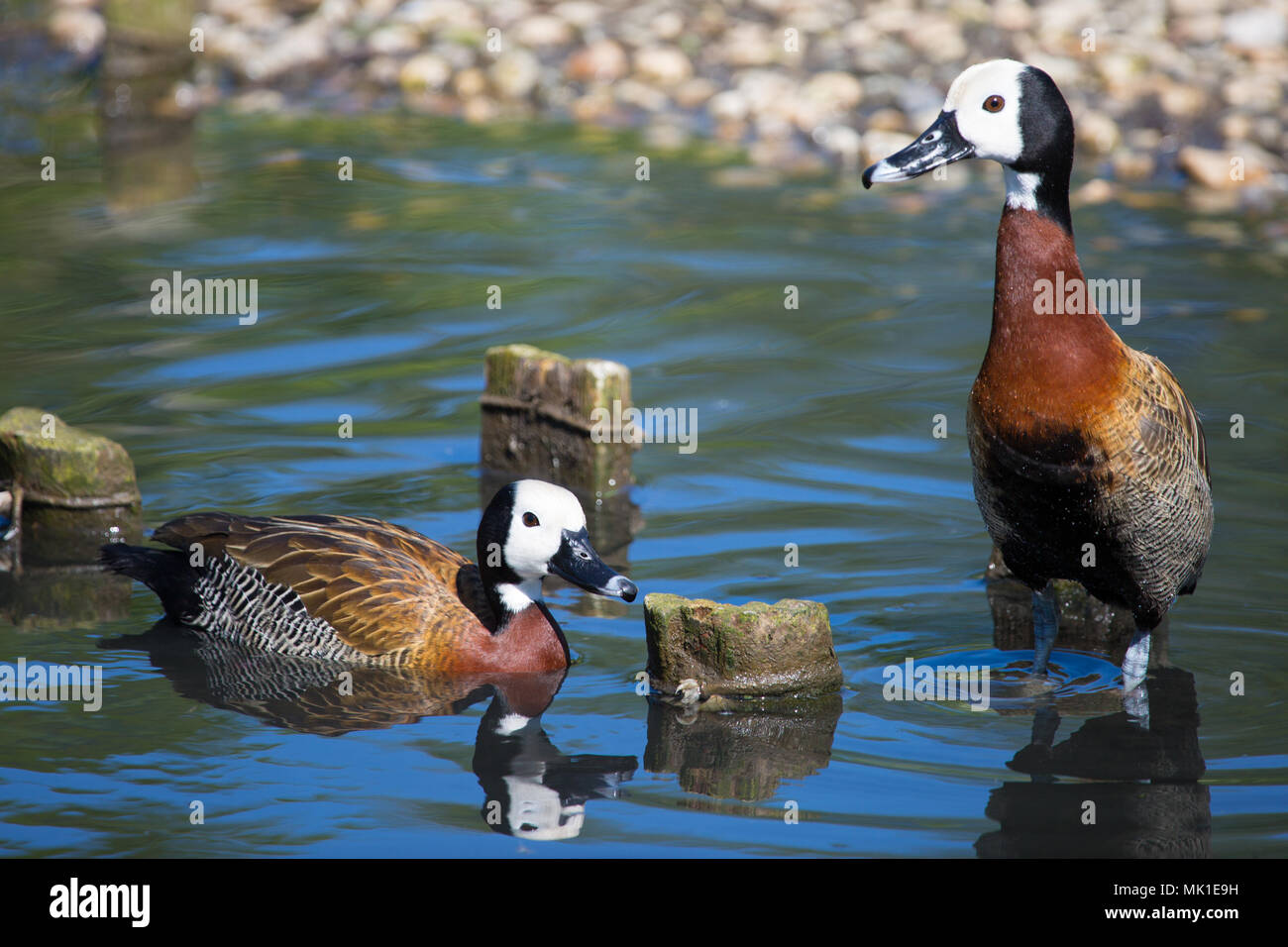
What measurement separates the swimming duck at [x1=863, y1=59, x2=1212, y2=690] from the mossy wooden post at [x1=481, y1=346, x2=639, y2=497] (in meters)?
2.58

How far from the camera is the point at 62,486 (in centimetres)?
780

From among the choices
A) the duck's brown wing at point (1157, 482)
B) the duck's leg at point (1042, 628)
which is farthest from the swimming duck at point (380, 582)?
the duck's brown wing at point (1157, 482)

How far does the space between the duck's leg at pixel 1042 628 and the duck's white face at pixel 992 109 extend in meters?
1.72

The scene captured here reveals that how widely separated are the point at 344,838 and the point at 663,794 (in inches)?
41.4

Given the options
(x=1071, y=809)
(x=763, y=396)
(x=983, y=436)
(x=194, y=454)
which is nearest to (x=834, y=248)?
(x=763, y=396)

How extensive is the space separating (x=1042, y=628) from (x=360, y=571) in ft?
8.96

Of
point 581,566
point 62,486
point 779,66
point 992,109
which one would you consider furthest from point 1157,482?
point 779,66

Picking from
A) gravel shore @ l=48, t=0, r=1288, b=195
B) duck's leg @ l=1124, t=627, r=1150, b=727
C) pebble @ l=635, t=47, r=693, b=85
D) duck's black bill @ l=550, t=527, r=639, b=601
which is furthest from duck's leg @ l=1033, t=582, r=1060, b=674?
pebble @ l=635, t=47, r=693, b=85

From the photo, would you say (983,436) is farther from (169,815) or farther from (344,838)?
(169,815)

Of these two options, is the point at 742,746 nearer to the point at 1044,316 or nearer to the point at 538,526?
the point at 538,526

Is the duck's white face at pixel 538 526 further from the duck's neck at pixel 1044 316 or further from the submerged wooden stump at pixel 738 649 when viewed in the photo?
the duck's neck at pixel 1044 316

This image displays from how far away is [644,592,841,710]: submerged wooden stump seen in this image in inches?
239

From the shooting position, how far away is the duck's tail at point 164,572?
22.5 ft

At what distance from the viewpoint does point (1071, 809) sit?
538cm
